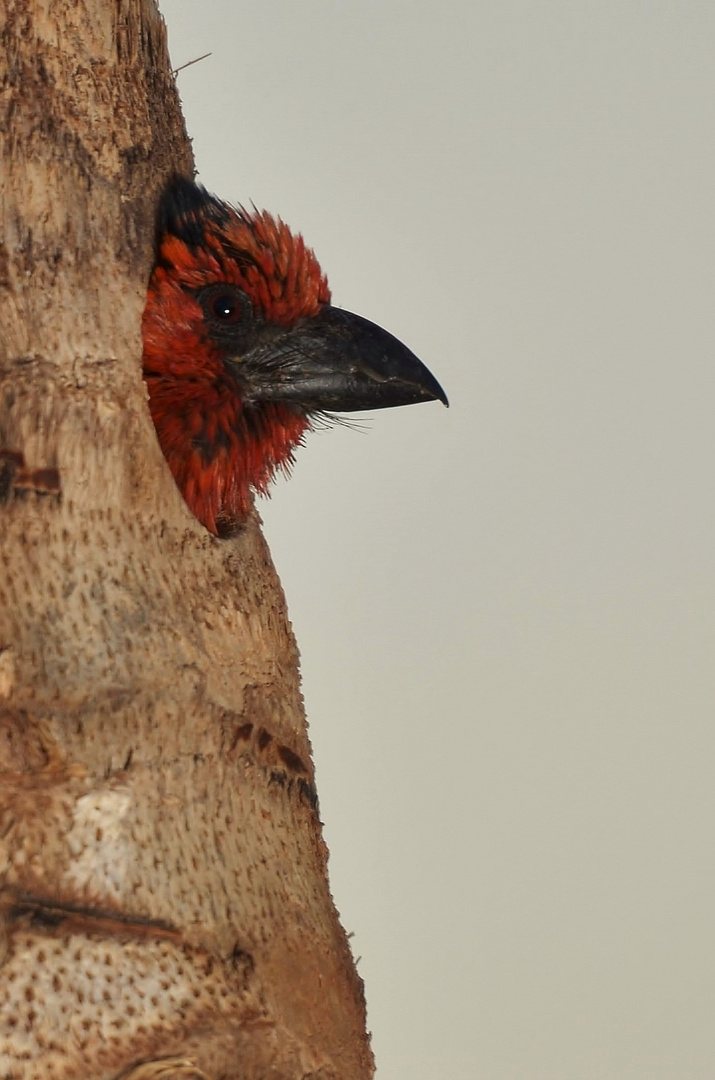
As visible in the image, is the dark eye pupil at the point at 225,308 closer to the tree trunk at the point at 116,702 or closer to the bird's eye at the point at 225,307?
the bird's eye at the point at 225,307

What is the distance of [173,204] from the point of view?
142 centimetres

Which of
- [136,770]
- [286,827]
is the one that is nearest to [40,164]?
[136,770]

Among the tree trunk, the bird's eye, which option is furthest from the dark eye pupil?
the tree trunk

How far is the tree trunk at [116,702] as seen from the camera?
3.60 ft

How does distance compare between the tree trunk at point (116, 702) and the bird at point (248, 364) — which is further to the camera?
the bird at point (248, 364)

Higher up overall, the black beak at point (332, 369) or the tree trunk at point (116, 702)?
the black beak at point (332, 369)

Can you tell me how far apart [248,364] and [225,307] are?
7 cm

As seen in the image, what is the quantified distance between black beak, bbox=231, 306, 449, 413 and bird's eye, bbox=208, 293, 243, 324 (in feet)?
0.15

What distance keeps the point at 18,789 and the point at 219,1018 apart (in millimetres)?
256

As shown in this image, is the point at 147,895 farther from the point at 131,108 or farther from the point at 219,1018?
the point at 131,108

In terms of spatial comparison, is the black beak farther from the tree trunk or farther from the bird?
the tree trunk

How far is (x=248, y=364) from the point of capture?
1.60m

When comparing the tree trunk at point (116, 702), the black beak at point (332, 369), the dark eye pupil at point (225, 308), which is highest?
the dark eye pupil at point (225, 308)

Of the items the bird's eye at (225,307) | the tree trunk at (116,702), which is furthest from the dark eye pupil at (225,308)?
the tree trunk at (116,702)
